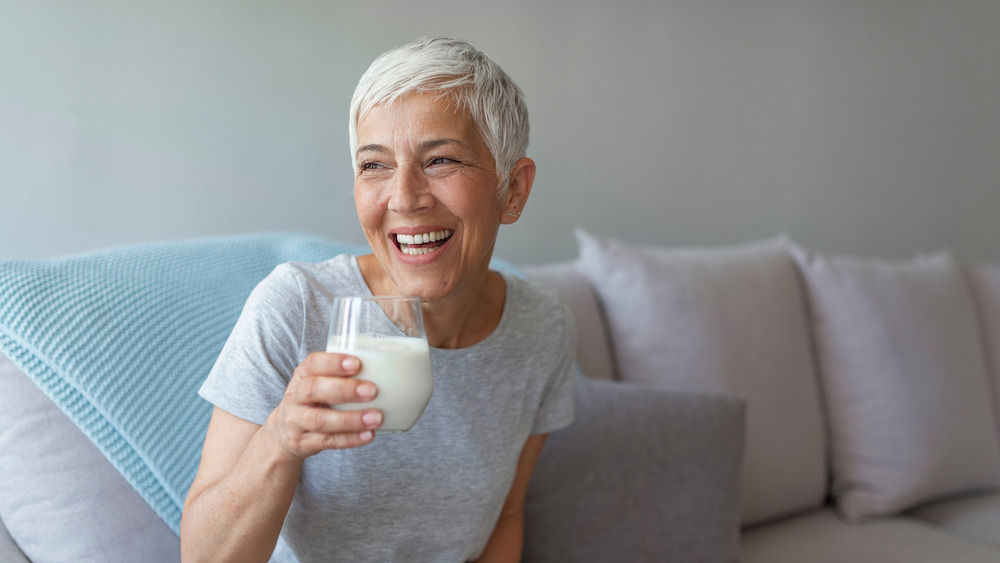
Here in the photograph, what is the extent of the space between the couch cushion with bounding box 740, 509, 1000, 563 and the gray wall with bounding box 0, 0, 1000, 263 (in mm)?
1032

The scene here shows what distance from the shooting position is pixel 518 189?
112 centimetres

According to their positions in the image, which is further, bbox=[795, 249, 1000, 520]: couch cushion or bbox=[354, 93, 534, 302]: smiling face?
bbox=[795, 249, 1000, 520]: couch cushion

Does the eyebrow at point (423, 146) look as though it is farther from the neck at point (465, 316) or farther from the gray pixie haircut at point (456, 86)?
the neck at point (465, 316)

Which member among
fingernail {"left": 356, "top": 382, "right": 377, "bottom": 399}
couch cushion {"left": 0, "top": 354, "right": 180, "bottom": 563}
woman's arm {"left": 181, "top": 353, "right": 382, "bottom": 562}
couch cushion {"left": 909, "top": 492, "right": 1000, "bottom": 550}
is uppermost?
fingernail {"left": 356, "top": 382, "right": 377, "bottom": 399}

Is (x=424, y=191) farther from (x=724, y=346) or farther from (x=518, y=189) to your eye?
(x=724, y=346)

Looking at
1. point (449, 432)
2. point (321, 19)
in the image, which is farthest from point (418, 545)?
point (321, 19)

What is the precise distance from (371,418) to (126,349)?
21.9 inches

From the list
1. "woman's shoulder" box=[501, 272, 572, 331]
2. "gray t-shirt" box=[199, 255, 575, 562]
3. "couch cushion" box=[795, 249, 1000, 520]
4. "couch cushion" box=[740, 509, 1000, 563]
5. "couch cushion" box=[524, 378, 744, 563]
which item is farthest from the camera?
"couch cushion" box=[795, 249, 1000, 520]

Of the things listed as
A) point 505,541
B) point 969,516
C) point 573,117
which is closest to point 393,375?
point 505,541

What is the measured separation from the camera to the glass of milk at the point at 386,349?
2.36ft

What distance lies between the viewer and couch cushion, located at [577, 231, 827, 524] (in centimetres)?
196

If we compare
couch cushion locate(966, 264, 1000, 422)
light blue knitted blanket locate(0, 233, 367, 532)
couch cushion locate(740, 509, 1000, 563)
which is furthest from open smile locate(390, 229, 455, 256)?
couch cushion locate(966, 264, 1000, 422)

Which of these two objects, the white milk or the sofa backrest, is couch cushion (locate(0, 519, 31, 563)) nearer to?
the white milk

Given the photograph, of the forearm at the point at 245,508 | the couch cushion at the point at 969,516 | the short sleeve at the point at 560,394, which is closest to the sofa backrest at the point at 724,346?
the couch cushion at the point at 969,516
